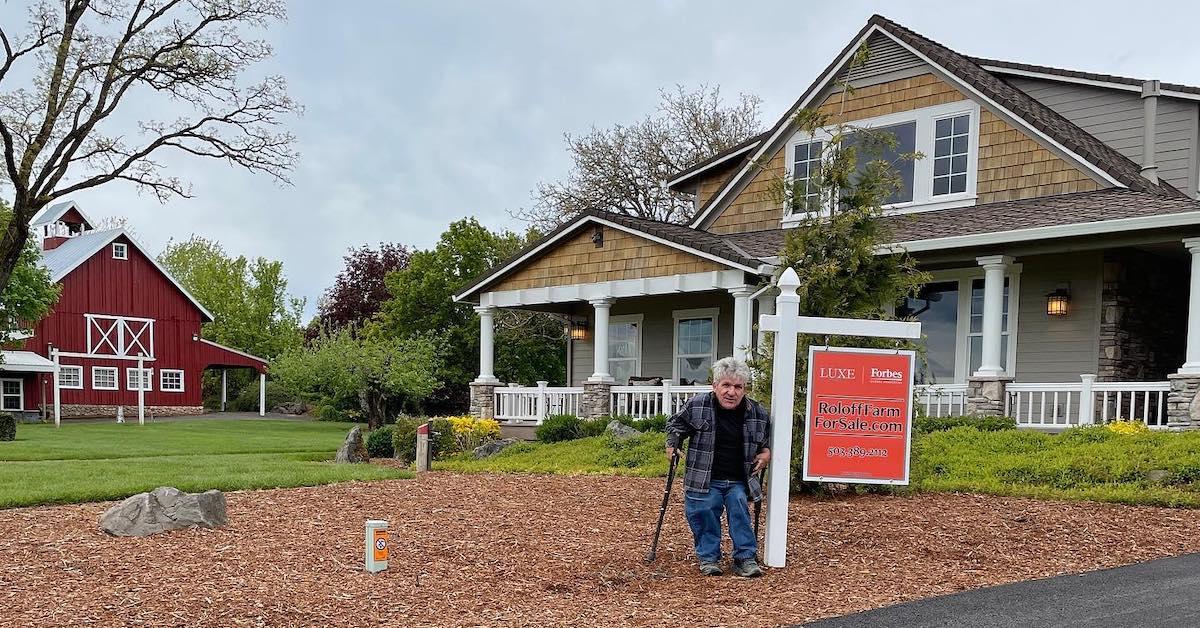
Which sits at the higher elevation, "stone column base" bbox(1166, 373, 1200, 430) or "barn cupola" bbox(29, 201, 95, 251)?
"barn cupola" bbox(29, 201, 95, 251)

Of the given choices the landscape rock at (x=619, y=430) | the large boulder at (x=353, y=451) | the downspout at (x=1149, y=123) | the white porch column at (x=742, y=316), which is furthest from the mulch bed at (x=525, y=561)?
the downspout at (x=1149, y=123)

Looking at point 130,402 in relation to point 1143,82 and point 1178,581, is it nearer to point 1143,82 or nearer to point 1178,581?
point 1143,82

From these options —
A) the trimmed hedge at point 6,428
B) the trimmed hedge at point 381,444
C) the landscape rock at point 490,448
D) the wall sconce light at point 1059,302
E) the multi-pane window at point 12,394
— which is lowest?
the multi-pane window at point 12,394

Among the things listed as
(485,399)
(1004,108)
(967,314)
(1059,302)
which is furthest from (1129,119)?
(485,399)

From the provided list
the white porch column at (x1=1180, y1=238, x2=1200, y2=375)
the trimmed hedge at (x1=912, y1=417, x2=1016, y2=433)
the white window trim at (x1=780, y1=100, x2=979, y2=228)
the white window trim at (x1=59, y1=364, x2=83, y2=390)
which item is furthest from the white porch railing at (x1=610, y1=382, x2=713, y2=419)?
the white window trim at (x1=59, y1=364, x2=83, y2=390)

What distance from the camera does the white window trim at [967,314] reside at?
14688 millimetres

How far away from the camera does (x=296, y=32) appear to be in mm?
21734

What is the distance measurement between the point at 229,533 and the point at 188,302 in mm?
34506

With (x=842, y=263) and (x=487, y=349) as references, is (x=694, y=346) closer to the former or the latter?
(x=487, y=349)

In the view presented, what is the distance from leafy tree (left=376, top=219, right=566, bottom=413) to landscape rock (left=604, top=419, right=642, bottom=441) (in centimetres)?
1412

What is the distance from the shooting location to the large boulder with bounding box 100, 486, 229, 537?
295 inches

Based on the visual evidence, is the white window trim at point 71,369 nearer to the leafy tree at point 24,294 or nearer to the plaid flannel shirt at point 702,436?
the leafy tree at point 24,294

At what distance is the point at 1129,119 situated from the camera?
617 inches

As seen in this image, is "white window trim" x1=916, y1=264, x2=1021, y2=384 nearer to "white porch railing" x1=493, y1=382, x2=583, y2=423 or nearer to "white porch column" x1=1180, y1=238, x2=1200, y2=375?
"white porch column" x1=1180, y1=238, x2=1200, y2=375
